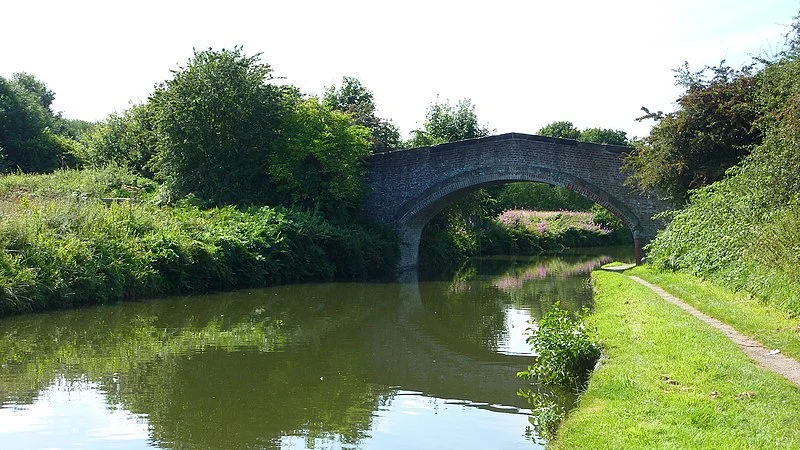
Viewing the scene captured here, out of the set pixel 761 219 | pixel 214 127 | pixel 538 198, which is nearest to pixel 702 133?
pixel 761 219

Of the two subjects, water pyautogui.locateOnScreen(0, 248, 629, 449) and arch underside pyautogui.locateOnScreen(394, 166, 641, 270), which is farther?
arch underside pyautogui.locateOnScreen(394, 166, 641, 270)

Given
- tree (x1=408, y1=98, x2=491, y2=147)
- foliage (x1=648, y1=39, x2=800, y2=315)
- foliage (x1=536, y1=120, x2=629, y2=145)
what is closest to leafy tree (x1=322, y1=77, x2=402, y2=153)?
tree (x1=408, y1=98, x2=491, y2=147)

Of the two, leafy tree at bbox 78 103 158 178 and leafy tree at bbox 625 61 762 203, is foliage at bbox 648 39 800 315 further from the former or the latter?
leafy tree at bbox 78 103 158 178

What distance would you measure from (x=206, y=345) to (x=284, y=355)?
4.44 ft

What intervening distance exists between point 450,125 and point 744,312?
88.0 feet

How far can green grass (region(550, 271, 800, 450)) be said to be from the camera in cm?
543

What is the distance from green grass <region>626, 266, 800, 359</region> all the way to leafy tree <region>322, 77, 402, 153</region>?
733 inches

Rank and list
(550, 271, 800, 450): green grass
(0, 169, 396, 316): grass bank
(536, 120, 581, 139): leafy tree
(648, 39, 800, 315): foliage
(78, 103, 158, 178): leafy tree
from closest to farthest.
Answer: (550, 271, 800, 450): green grass → (648, 39, 800, 315): foliage → (0, 169, 396, 316): grass bank → (78, 103, 158, 178): leafy tree → (536, 120, 581, 139): leafy tree

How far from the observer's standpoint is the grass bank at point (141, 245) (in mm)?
14812

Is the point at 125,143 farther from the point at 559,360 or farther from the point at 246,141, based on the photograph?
the point at 559,360

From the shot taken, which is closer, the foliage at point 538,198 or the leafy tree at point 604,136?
the foliage at point 538,198

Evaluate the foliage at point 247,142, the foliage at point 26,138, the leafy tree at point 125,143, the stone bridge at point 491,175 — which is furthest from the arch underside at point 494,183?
the foliage at point 26,138

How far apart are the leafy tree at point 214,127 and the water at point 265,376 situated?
7.53 metres

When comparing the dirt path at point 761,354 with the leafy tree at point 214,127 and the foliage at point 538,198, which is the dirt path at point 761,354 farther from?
the foliage at point 538,198
